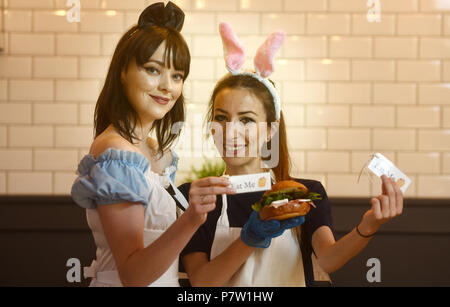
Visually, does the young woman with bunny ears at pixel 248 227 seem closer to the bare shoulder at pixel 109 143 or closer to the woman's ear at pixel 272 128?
the woman's ear at pixel 272 128

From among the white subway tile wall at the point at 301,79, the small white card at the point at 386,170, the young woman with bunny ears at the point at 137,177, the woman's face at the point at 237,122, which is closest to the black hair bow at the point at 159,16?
the young woman with bunny ears at the point at 137,177

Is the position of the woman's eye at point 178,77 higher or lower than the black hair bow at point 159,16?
lower

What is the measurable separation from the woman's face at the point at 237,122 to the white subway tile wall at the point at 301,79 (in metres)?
0.51

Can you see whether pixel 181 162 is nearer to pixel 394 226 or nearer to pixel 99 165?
pixel 99 165

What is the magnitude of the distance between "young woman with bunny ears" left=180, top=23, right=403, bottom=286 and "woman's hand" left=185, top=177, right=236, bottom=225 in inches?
6.0

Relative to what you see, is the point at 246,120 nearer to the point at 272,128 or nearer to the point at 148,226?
the point at 272,128

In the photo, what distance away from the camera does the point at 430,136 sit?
1553mm

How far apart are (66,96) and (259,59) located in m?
0.82

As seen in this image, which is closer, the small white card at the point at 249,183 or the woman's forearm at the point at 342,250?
the small white card at the point at 249,183

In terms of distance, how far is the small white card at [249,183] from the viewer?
0.73 meters

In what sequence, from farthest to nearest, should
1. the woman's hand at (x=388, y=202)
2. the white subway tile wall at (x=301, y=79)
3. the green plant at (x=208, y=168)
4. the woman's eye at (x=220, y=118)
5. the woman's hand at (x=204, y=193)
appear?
the white subway tile wall at (x=301, y=79) → the green plant at (x=208, y=168) → the woman's eye at (x=220, y=118) → the woman's hand at (x=388, y=202) → the woman's hand at (x=204, y=193)

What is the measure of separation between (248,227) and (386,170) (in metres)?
0.25

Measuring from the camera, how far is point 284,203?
775 millimetres

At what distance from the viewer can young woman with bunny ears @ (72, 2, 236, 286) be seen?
71cm
